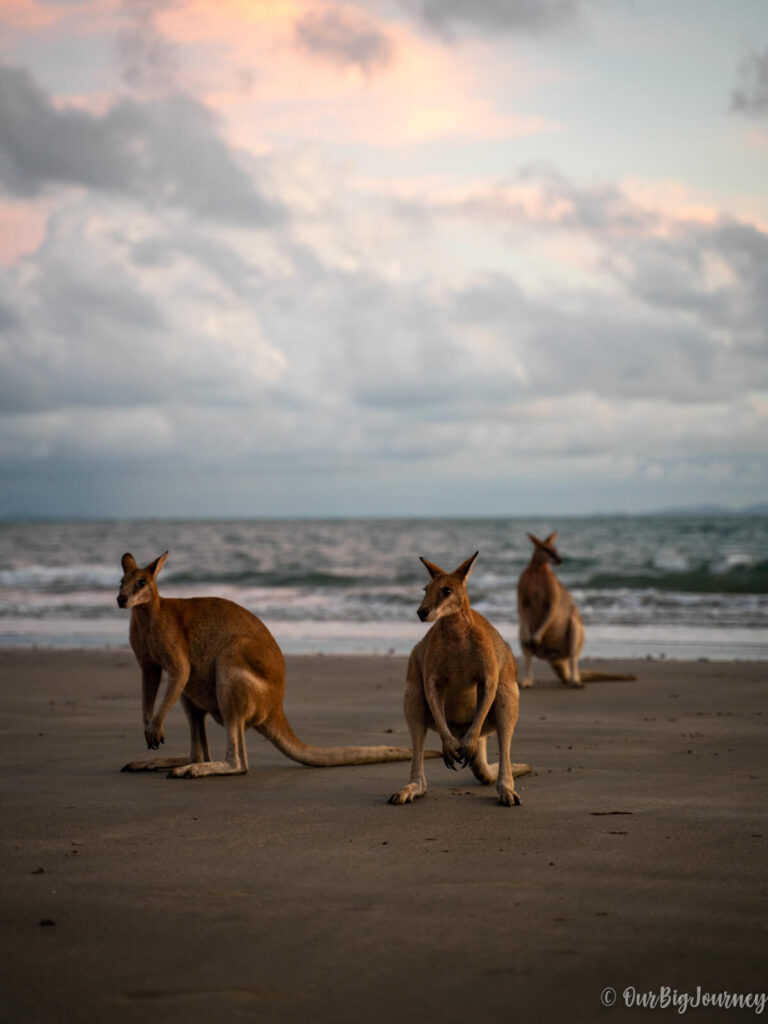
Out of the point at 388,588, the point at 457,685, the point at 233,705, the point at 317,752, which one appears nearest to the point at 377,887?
the point at 457,685

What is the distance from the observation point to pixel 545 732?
7.29 metres

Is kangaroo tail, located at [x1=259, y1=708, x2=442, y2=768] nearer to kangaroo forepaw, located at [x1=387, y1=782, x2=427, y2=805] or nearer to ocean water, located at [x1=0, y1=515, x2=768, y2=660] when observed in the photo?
kangaroo forepaw, located at [x1=387, y1=782, x2=427, y2=805]

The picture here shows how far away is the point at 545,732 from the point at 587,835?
10.2 ft

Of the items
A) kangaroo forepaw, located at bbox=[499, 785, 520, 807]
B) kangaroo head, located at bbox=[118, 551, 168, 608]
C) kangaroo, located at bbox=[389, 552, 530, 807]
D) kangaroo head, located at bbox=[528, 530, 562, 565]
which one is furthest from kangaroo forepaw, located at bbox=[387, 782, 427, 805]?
kangaroo head, located at bbox=[528, 530, 562, 565]

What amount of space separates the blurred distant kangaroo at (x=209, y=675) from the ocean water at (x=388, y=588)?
753 cm

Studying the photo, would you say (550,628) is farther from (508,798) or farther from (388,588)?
(388,588)

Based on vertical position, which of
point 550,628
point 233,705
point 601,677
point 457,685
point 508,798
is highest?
point 457,685

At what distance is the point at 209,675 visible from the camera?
18.7ft

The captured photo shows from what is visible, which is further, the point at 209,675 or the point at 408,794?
the point at 209,675

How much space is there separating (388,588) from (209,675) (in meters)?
19.6

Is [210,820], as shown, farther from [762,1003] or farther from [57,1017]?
[762,1003]

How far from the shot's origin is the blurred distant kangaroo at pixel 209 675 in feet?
18.2

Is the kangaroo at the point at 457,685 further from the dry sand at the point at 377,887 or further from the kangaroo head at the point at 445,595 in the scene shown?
the dry sand at the point at 377,887

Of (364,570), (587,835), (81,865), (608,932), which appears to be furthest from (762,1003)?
(364,570)
